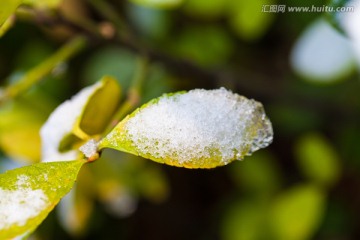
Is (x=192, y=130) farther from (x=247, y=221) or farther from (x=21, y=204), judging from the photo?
(x=247, y=221)

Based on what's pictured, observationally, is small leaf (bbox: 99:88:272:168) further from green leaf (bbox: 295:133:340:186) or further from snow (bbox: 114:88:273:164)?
green leaf (bbox: 295:133:340:186)

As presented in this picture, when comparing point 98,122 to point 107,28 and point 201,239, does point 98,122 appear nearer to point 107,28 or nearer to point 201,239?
point 107,28

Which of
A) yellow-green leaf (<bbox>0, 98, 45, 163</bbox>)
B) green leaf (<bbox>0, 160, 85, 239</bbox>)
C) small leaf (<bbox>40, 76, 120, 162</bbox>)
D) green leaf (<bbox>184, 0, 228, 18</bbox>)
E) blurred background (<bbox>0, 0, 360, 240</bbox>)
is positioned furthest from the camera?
green leaf (<bbox>184, 0, 228, 18</bbox>)

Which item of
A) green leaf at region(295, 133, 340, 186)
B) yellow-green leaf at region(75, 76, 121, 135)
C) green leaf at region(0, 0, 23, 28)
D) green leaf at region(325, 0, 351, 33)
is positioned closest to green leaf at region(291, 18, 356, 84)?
green leaf at region(295, 133, 340, 186)

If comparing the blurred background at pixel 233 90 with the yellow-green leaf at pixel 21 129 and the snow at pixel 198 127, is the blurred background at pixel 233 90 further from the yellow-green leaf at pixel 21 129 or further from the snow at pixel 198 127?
the snow at pixel 198 127

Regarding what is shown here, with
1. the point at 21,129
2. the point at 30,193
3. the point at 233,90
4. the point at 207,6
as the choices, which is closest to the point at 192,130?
the point at 30,193

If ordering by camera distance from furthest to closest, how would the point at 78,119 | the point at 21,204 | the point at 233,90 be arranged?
the point at 233,90, the point at 78,119, the point at 21,204
